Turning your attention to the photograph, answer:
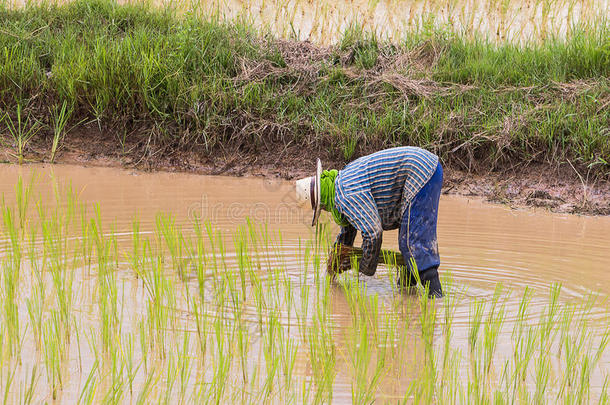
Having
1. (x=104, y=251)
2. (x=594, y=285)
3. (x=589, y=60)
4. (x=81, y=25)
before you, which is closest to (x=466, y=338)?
(x=594, y=285)

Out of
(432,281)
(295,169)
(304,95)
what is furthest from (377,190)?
(304,95)

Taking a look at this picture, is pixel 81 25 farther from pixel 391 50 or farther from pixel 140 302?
pixel 140 302

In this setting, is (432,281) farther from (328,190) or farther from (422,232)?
(328,190)

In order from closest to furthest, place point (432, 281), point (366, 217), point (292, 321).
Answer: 1. point (292, 321)
2. point (366, 217)
3. point (432, 281)

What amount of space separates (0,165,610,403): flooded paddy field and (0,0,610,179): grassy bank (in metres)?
1.40

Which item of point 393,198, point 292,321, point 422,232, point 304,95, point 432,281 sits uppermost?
point 304,95

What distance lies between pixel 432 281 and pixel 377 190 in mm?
574

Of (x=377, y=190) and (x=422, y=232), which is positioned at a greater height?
(x=377, y=190)

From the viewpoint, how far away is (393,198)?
4.29m

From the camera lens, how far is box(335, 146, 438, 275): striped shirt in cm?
397

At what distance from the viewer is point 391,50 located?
27.9ft

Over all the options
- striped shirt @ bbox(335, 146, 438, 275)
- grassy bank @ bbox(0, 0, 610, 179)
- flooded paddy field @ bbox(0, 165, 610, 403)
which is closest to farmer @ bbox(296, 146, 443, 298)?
striped shirt @ bbox(335, 146, 438, 275)

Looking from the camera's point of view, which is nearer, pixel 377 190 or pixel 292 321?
pixel 292 321

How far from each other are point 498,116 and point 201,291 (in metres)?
4.39
